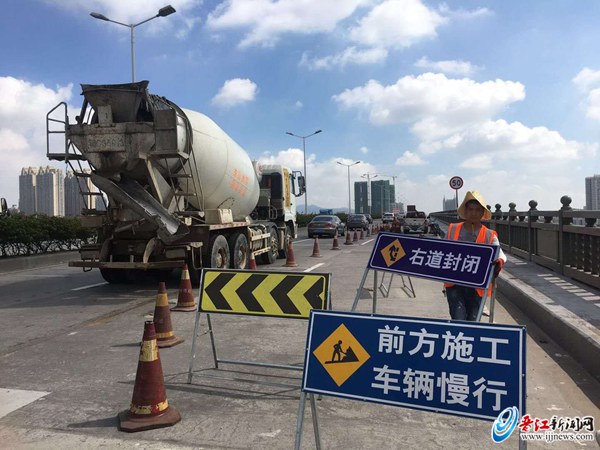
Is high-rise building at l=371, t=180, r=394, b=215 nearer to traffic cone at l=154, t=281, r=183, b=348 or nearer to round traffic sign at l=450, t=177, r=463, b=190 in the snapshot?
round traffic sign at l=450, t=177, r=463, b=190

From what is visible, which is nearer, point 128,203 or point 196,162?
point 128,203

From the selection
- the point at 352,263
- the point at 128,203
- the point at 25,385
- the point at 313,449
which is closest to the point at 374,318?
the point at 313,449

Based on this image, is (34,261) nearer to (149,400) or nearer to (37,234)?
(37,234)

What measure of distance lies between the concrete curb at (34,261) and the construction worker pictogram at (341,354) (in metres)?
14.6

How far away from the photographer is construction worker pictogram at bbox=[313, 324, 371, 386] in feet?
8.95

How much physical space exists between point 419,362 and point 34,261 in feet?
52.6

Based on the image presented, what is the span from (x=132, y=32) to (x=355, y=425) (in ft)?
83.6

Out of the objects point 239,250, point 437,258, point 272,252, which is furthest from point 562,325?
point 272,252

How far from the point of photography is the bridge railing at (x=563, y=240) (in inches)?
322

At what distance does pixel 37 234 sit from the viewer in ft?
52.5

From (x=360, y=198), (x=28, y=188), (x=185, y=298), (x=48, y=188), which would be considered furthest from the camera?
(x=360, y=198)

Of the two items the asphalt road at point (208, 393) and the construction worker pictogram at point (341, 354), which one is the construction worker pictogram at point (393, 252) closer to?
the asphalt road at point (208, 393)

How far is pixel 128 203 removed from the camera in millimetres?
8930

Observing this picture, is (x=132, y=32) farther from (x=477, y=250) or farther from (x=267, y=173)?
(x=477, y=250)
